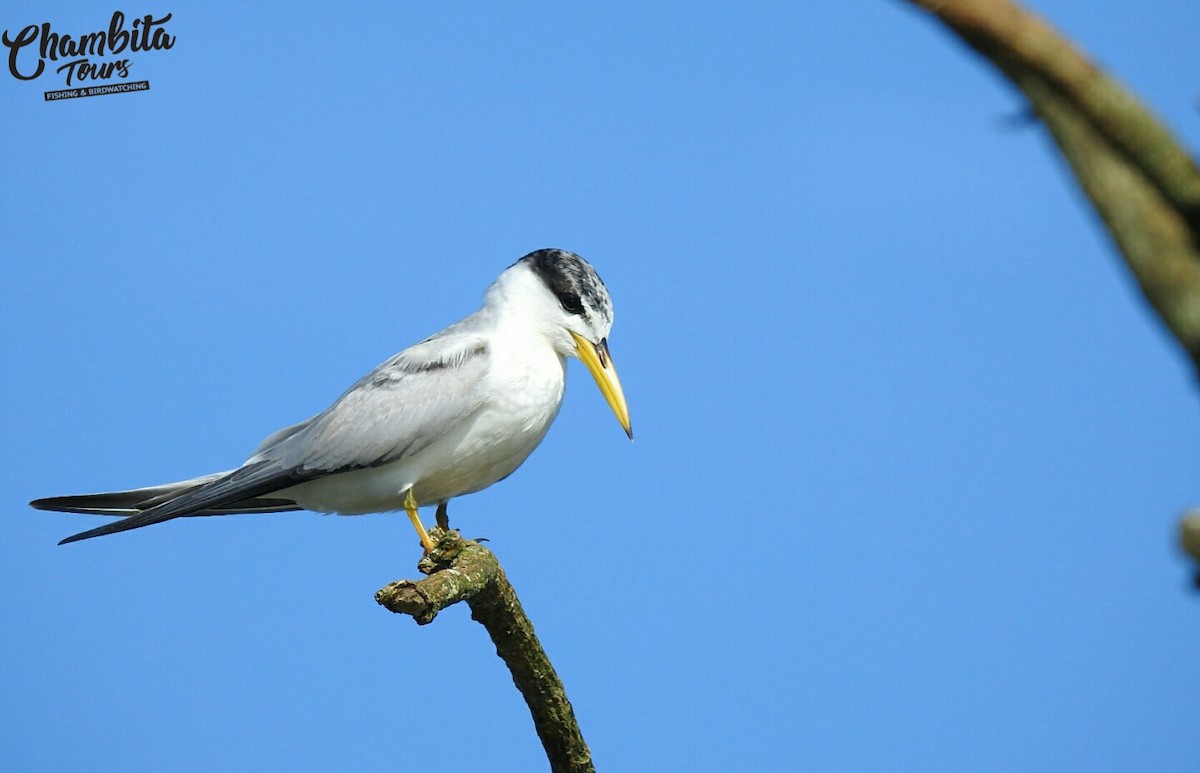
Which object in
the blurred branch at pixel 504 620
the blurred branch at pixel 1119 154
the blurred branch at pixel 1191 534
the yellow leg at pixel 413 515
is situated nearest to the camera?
the blurred branch at pixel 1119 154

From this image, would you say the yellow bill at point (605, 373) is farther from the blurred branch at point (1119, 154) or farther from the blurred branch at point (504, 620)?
the blurred branch at point (1119, 154)

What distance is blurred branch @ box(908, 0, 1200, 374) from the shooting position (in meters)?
1.61

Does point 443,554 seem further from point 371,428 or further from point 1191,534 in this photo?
point 1191,534

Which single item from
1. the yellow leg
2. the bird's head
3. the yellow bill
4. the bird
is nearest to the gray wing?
the bird

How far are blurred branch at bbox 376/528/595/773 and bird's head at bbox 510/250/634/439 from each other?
1181 millimetres

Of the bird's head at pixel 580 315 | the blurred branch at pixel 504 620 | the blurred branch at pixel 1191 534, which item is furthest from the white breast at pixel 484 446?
the blurred branch at pixel 1191 534

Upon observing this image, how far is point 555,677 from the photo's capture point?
19.1 ft

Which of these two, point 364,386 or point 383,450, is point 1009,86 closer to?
point 383,450

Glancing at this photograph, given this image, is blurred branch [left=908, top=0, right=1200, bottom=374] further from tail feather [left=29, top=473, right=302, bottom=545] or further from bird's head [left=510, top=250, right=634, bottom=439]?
tail feather [left=29, top=473, right=302, bottom=545]

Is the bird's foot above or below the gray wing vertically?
below

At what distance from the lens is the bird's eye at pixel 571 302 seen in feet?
21.2

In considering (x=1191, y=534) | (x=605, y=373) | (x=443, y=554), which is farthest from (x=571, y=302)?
(x=1191, y=534)

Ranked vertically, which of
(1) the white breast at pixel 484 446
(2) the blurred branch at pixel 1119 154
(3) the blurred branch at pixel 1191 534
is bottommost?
(3) the blurred branch at pixel 1191 534

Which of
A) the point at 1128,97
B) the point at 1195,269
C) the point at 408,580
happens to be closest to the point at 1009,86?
the point at 1128,97
